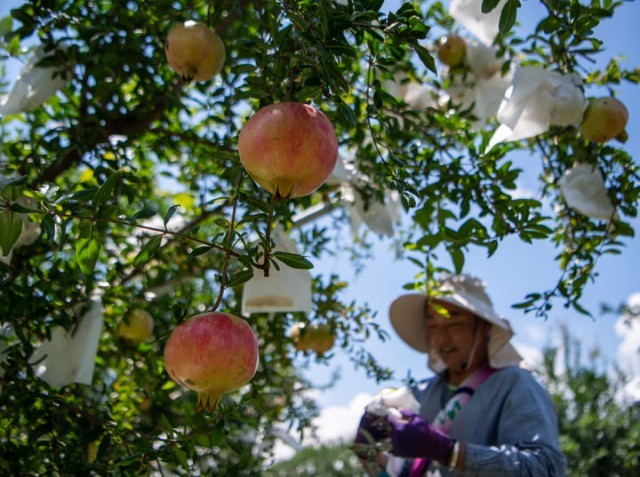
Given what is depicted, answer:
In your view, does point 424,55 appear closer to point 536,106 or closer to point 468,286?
point 536,106

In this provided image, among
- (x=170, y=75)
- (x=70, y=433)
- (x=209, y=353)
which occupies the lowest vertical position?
(x=209, y=353)

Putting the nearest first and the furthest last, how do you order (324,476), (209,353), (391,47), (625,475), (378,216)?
(209,353), (391,47), (378,216), (625,475), (324,476)

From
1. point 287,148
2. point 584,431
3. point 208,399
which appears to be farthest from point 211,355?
point 584,431

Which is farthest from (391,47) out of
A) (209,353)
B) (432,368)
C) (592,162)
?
(432,368)

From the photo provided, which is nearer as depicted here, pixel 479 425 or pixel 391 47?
pixel 391 47

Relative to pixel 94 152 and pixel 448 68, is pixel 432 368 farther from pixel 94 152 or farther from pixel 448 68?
pixel 94 152

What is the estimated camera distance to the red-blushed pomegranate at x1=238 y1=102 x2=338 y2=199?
834 millimetres

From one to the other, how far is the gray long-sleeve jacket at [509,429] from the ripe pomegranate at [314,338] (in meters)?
0.38

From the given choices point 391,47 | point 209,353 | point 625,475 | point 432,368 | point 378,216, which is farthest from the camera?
point 625,475

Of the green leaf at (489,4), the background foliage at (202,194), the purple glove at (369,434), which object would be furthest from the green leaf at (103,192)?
the purple glove at (369,434)

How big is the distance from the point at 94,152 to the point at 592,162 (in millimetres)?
1208

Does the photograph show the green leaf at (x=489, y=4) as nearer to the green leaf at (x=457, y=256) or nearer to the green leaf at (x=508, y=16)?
the green leaf at (x=508, y=16)

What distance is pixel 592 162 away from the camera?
1627mm

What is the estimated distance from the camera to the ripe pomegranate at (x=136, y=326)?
1652 mm
